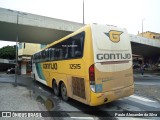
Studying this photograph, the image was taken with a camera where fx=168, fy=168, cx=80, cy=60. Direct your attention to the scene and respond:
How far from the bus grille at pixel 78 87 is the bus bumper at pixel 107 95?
585 mm

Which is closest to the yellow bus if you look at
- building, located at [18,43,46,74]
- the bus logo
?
the bus logo

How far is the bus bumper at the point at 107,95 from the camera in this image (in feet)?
19.8

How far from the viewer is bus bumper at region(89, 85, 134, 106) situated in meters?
6.03

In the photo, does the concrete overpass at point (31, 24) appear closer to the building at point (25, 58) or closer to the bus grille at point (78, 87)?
the bus grille at point (78, 87)

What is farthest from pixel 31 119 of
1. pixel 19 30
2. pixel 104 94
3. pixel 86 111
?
pixel 19 30

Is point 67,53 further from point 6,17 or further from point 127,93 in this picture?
point 6,17

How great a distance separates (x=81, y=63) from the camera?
668cm

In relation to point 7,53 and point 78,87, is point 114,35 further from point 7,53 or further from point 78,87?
point 7,53

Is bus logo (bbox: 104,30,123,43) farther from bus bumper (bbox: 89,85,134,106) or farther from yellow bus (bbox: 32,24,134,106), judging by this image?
bus bumper (bbox: 89,85,134,106)

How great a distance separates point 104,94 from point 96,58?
4.47ft

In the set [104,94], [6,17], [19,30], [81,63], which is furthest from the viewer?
[19,30]

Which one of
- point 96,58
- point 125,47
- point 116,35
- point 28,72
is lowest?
point 28,72

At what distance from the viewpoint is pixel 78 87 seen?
6.91 metres

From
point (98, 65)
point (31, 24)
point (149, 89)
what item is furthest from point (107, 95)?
point (31, 24)
